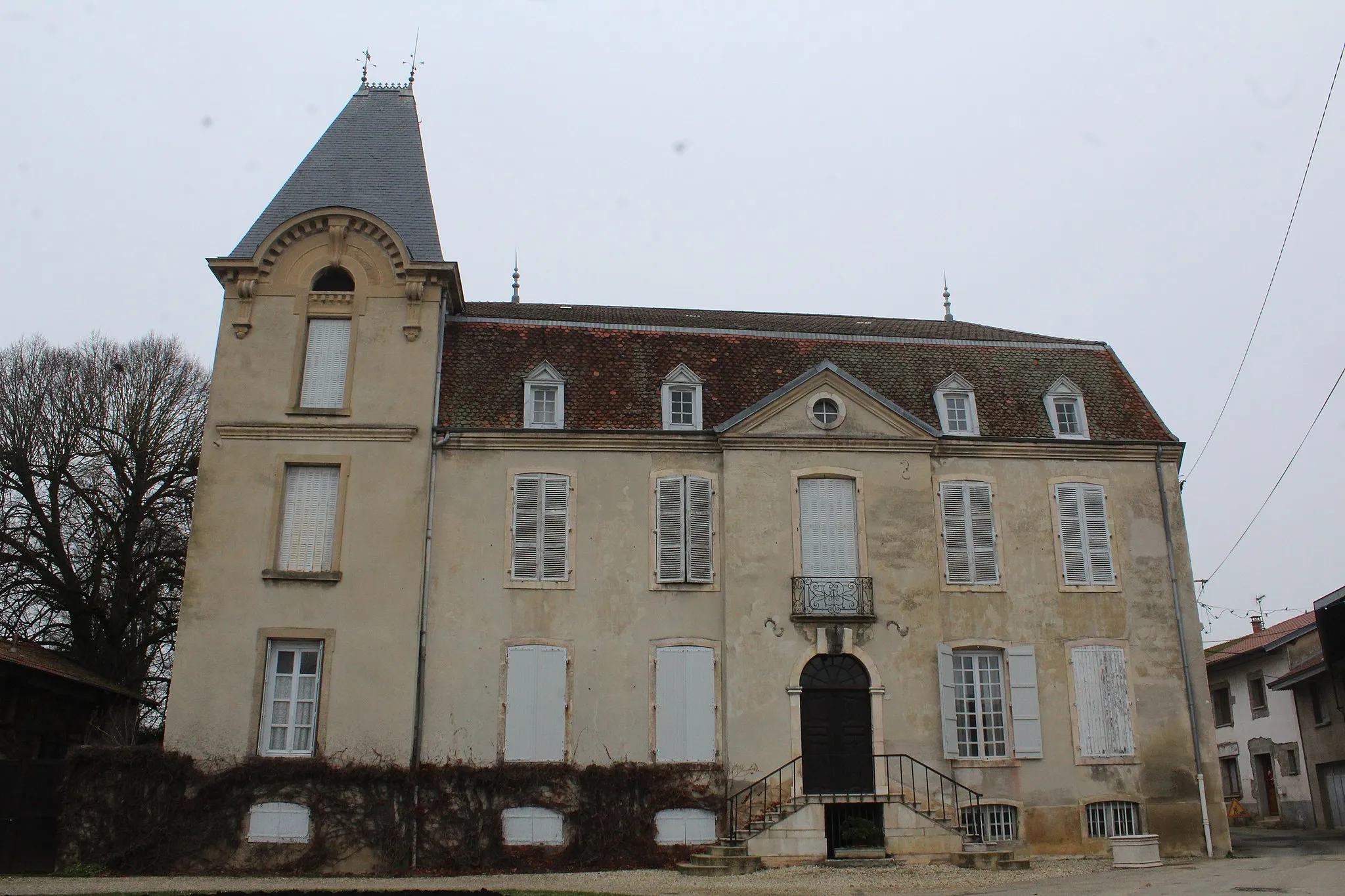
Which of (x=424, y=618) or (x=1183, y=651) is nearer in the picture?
(x=424, y=618)

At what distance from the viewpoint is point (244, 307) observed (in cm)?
2205

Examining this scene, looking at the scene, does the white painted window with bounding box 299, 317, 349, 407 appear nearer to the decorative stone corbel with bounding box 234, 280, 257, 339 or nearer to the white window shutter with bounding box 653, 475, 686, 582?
the decorative stone corbel with bounding box 234, 280, 257, 339

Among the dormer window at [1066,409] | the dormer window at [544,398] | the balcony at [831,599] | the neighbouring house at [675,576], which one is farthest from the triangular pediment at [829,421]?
the dormer window at [544,398]

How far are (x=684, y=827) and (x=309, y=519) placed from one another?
8640 mm

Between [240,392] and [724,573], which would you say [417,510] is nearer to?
[240,392]

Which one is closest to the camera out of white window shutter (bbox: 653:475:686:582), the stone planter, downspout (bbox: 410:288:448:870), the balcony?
the stone planter

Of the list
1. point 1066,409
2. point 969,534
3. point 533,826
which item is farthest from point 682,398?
point 533,826

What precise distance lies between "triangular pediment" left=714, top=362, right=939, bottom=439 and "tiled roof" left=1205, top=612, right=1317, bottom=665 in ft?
46.4

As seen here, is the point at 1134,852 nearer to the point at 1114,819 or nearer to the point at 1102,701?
the point at 1114,819

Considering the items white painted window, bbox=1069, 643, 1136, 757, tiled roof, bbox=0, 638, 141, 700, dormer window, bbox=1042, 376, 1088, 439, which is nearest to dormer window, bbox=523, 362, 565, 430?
dormer window, bbox=1042, 376, 1088, 439

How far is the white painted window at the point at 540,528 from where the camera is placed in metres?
20.9

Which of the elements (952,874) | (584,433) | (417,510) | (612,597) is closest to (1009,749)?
(952,874)

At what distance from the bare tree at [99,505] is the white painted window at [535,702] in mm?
12754

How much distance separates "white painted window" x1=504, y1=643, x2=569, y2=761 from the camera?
1997cm
